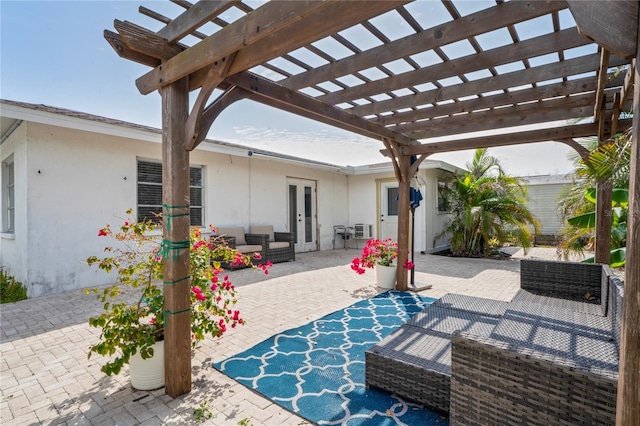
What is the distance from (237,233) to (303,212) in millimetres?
3141

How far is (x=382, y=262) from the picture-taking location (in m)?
6.23

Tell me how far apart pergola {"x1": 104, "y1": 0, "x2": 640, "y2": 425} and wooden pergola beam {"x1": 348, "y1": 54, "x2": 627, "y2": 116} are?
1cm

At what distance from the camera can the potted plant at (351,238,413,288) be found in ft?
19.8

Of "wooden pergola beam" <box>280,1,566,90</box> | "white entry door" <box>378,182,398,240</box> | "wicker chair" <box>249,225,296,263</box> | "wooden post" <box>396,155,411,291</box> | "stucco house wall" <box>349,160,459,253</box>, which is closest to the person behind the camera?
"wooden pergola beam" <box>280,1,566,90</box>

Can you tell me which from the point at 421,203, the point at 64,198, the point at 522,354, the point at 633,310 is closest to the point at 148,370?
the point at 522,354

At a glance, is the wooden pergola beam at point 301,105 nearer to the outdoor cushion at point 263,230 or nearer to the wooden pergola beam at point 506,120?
the wooden pergola beam at point 506,120

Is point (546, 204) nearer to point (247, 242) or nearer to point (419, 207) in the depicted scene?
point (419, 207)

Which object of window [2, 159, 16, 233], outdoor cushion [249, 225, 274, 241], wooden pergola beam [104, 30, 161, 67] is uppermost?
wooden pergola beam [104, 30, 161, 67]

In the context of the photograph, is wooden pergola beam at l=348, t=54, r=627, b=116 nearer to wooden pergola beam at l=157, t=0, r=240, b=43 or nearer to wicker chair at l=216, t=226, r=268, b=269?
wooden pergola beam at l=157, t=0, r=240, b=43

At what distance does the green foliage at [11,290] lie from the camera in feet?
18.1

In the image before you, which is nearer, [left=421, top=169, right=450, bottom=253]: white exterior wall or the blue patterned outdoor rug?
the blue patterned outdoor rug

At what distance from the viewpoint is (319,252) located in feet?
36.9

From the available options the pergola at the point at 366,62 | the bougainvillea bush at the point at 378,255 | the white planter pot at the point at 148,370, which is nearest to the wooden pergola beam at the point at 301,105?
the pergola at the point at 366,62

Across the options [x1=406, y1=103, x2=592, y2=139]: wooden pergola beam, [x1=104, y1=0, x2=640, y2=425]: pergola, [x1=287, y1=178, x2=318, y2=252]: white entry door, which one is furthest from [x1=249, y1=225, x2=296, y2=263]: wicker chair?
[x1=104, y1=0, x2=640, y2=425]: pergola
